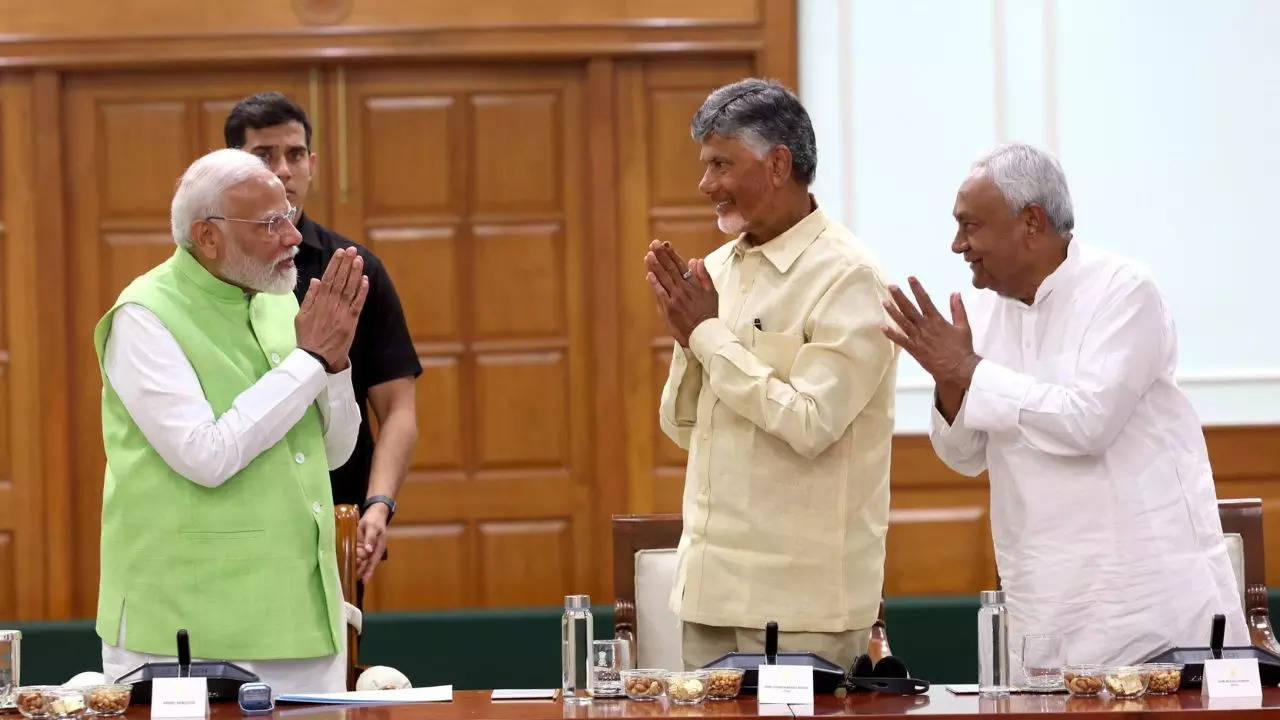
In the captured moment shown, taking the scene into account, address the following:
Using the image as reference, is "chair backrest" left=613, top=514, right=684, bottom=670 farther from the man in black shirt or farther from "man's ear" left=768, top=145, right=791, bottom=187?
"man's ear" left=768, top=145, right=791, bottom=187

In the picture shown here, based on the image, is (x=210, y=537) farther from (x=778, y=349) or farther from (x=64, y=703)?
(x=778, y=349)

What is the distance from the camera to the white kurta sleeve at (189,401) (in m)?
2.62

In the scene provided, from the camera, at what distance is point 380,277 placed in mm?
3725

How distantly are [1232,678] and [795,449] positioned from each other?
789 millimetres

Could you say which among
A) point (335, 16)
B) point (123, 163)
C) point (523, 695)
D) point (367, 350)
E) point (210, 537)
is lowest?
point (523, 695)

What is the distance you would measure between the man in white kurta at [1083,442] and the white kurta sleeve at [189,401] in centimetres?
105

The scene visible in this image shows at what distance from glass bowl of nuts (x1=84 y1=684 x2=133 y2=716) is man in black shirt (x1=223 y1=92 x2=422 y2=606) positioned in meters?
1.10

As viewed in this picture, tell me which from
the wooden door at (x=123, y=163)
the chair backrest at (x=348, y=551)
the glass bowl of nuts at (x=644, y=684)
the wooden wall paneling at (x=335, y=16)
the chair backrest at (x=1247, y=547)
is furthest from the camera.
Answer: the wooden door at (x=123, y=163)

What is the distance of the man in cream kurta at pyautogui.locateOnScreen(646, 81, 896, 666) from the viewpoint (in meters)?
2.76

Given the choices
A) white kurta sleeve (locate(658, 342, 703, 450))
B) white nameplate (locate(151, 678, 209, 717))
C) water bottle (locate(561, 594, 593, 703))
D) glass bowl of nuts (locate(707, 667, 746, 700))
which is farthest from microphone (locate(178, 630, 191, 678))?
white kurta sleeve (locate(658, 342, 703, 450))

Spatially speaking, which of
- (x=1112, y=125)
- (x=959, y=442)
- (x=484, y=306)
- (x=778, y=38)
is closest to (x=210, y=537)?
(x=959, y=442)

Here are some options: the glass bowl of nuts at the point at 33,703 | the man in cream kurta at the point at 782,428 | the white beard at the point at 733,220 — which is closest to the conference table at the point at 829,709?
the glass bowl of nuts at the point at 33,703

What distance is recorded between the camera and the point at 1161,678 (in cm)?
247

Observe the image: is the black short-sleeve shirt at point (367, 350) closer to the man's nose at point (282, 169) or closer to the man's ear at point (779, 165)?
the man's nose at point (282, 169)
